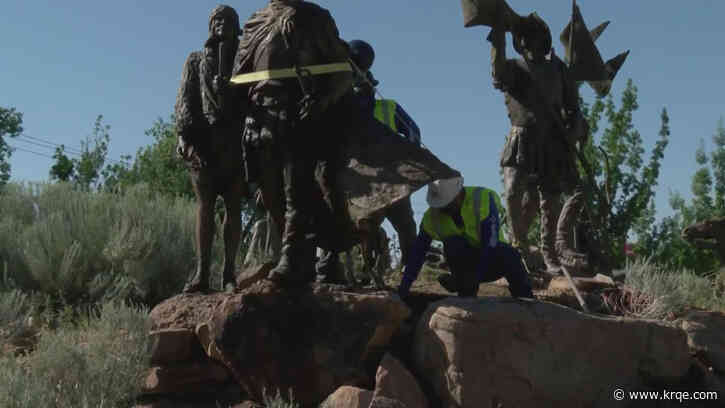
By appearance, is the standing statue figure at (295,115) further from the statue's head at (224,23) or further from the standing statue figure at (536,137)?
the standing statue figure at (536,137)

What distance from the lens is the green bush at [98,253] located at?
7.02 metres

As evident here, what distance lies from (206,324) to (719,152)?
20892 mm

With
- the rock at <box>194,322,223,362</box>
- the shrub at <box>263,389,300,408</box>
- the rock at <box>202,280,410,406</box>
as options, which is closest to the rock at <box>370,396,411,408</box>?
the rock at <box>202,280,410,406</box>

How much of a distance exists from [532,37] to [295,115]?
352 centimetres

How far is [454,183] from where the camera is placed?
15.8 feet

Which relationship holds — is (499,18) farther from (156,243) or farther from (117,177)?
(117,177)

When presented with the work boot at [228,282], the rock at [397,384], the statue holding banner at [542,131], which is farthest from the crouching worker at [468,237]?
the statue holding banner at [542,131]

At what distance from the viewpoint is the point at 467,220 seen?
15.9 feet

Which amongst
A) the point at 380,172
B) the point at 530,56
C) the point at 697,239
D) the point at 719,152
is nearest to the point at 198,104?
the point at 380,172

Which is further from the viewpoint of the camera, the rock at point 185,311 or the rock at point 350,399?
the rock at point 185,311

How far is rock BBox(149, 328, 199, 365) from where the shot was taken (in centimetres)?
474

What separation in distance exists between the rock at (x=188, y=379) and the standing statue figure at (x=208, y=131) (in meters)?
0.73

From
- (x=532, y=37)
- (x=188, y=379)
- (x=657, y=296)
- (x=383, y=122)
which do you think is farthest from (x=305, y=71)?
(x=657, y=296)

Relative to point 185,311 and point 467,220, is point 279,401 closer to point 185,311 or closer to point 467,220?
point 185,311
